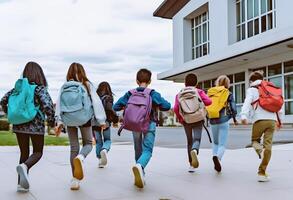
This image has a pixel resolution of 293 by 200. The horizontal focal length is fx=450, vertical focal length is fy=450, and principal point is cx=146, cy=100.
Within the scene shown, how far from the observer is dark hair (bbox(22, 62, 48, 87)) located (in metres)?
5.98

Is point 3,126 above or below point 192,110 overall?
below

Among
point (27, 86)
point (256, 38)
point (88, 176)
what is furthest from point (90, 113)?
point (256, 38)

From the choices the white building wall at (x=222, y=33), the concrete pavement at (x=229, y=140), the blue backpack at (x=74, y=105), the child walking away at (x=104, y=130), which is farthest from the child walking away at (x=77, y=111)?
the white building wall at (x=222, y=33)

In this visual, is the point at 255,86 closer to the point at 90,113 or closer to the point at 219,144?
the point at 219,144

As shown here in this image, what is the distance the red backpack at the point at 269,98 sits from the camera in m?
6.57

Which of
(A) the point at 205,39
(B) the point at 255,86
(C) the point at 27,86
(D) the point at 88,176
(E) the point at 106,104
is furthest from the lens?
(A) the point at 205,39

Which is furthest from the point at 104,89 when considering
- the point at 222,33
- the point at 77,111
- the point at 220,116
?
the point at 222,33

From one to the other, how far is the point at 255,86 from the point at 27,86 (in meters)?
3.34

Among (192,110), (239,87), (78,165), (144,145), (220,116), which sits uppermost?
(239,87)

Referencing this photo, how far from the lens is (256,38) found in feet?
91.0

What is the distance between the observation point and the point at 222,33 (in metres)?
35.5

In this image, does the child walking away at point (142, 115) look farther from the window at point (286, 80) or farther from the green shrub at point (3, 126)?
the green shrub at point (3, 126)

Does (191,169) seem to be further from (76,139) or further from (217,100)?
(76,139)

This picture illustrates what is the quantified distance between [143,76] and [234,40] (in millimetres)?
29410
